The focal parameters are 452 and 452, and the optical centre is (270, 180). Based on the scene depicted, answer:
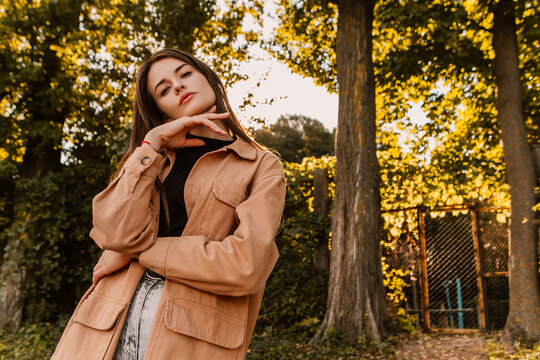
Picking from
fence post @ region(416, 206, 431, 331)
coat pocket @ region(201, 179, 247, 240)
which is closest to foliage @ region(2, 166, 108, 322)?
fence post @ region(416, 206, 431, 331)

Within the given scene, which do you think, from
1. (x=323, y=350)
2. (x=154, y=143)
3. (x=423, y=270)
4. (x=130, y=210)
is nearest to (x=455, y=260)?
(x=423, y=270)

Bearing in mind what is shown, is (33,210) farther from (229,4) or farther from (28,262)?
(229,4)

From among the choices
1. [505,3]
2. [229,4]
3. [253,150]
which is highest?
[229,4]

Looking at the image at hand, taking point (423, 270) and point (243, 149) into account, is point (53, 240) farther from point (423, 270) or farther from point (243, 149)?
point (243, 149)

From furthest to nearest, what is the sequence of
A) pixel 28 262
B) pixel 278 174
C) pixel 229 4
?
pixel 229 4 → pixel 28 262 → pixel 278 174

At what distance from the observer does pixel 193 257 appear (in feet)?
4.26

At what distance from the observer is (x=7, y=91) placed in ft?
23.7

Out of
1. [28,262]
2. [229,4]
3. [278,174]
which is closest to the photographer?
[278,174]

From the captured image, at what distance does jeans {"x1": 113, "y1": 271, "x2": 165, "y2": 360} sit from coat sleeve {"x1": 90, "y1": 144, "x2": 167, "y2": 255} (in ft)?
0.45

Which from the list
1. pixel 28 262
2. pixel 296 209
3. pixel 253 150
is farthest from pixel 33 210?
pixel 253 150

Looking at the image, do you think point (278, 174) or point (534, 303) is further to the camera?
point (534, 303)

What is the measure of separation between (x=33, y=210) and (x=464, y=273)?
312 inches

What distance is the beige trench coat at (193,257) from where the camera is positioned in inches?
50.7

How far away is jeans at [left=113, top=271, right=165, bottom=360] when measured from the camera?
137 cm
